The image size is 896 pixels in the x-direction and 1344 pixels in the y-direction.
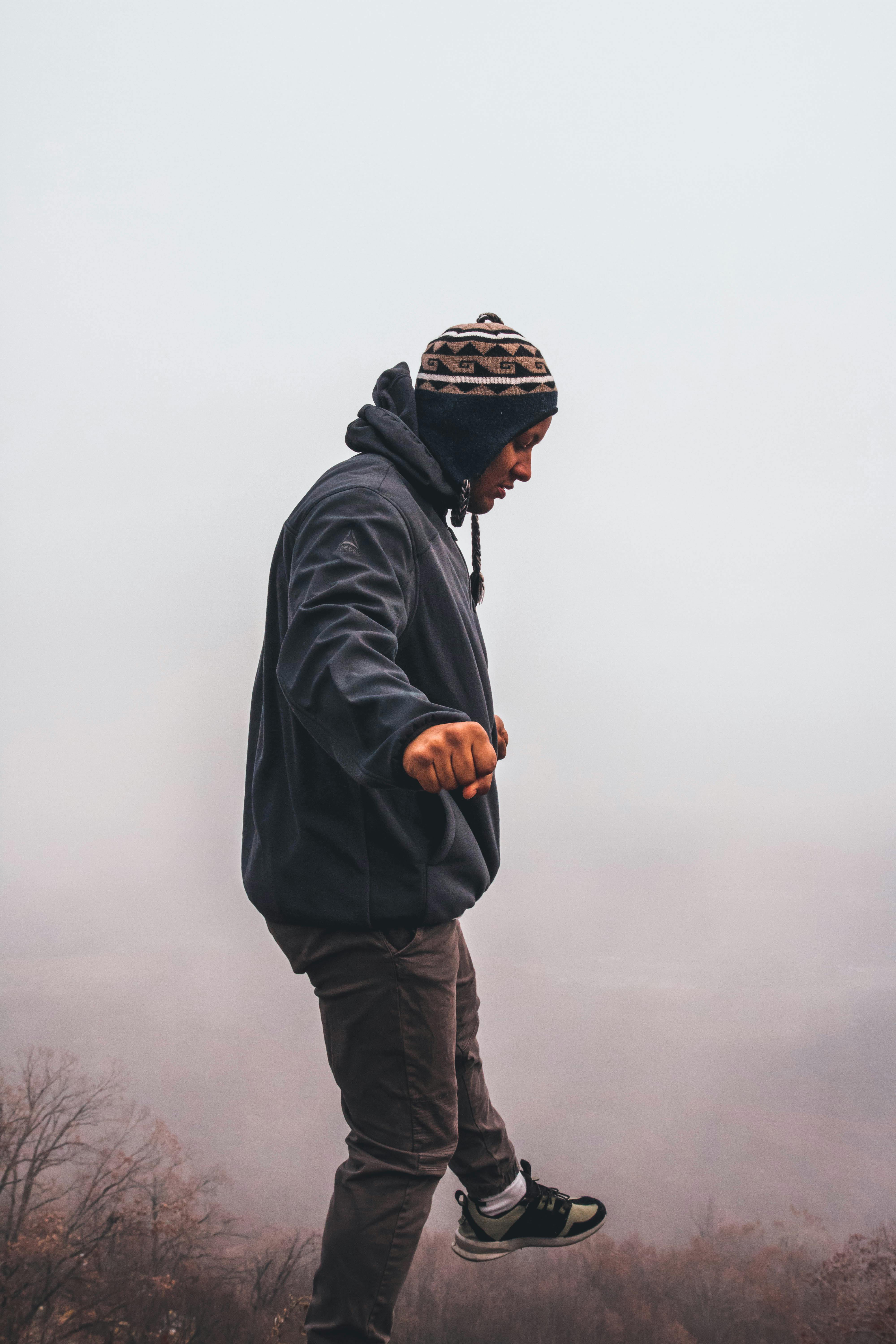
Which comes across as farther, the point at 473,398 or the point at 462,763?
the point at 473,398

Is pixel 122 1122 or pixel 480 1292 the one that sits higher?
pixel 122 1122

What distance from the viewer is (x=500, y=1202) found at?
4.75 ft

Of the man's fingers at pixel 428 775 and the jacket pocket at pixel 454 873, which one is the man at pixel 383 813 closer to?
the jacket pocket at pixel 454 873

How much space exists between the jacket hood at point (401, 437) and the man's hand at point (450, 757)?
0.51 m

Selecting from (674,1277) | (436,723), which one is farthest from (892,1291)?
(436,723)

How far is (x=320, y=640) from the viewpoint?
933mm

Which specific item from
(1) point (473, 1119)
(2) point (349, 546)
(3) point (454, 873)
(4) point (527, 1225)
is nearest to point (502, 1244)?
(4) point (527, 1225)

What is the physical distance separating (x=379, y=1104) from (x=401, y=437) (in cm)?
77

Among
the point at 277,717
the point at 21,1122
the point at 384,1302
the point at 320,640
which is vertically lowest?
the point at 21,1122

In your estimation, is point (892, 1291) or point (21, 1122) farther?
point (21, 1122)

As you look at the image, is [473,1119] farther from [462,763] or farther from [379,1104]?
[462,763]

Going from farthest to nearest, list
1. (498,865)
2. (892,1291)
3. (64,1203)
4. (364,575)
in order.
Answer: (64,1203), (892,1291), (498,865), (364,575)

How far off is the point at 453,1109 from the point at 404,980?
18 centimetres

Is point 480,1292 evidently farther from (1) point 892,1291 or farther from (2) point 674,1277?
(1) point 892,1291
